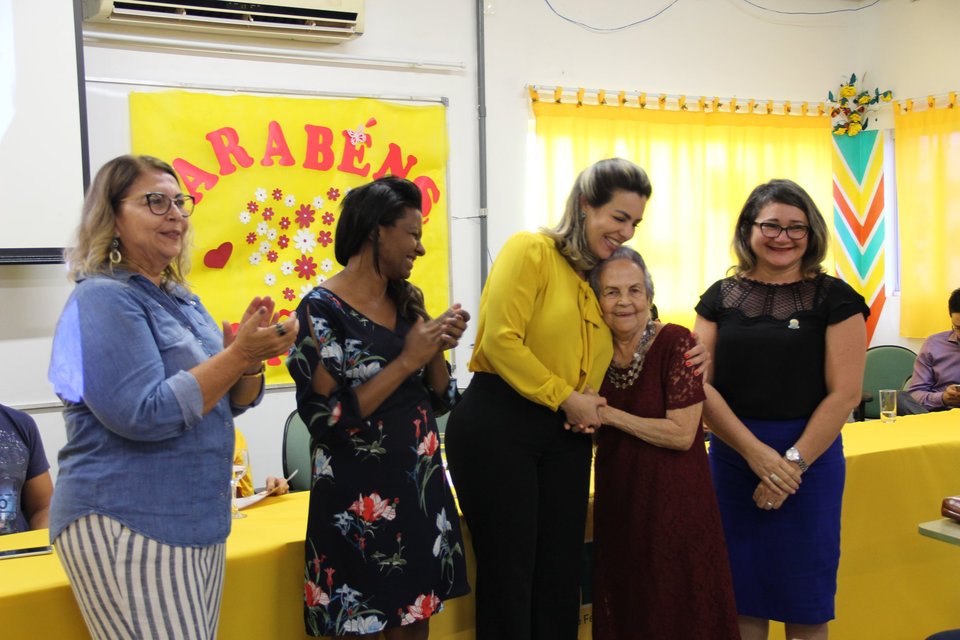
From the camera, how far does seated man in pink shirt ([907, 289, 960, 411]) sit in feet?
13.5

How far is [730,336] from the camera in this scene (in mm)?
2316

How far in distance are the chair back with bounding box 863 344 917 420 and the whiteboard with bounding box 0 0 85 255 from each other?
4.13m

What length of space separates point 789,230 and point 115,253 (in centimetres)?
159

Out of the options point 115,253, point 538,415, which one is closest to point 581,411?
point 538,415

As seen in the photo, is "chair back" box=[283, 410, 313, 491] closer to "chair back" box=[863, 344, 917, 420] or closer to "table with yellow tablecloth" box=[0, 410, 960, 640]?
"table with yellow tablecloth" box=[0, 410, 960, 640]

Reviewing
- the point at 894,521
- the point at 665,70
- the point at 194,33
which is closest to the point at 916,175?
the point at 665,70

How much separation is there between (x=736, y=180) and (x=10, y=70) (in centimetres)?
389

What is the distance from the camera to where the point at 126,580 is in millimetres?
1452

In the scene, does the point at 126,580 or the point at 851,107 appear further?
the point at 851,107

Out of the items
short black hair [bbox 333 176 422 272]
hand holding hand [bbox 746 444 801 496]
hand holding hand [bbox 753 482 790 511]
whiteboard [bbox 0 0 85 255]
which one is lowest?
hand holding hand [bbox 753 482 790 511]

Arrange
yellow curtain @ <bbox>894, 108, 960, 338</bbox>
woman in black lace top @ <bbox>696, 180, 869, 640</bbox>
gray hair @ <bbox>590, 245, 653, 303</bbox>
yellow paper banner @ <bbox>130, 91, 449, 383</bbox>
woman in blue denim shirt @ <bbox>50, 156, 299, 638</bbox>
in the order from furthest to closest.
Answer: yellow curtain @ <bbox>894, 108, 960, 338</bbox> → yellow paper banner @ <bbox>130, 91, 449, 383</bbox> → woman in black lace top @ <bbox>696, 180, 869, 640</bbox> → gray hair @ <bbox>590, 245, 653, 303</bbox> → woman in blue denim shirt @ <bbox>50, 156, 299, 638</bbox>

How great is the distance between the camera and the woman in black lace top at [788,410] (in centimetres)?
224

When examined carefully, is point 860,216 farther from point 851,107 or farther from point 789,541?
point 789,541

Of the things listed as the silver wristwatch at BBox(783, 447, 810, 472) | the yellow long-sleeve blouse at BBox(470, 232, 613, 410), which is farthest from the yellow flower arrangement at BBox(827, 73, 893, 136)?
the yellow long-sleeve blouse at BBox(470, 232, 613, 410)
